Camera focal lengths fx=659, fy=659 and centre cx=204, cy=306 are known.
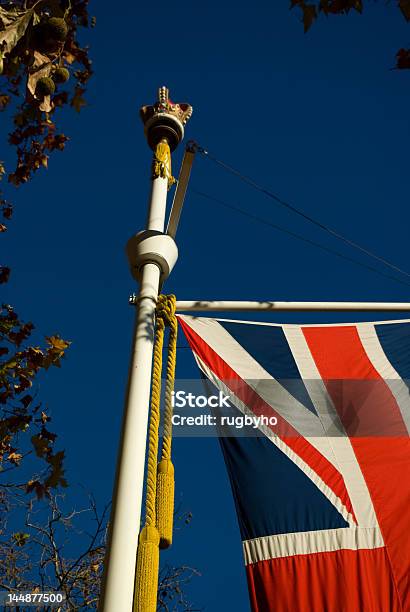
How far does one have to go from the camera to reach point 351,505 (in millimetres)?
3721

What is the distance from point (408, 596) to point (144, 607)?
1382 mm

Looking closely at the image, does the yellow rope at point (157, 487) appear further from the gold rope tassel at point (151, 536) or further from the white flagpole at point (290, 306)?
the white flagpole at point (290, 306)

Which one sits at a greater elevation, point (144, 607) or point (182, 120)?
point (182, 120)

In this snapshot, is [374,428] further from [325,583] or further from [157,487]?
[157,487]

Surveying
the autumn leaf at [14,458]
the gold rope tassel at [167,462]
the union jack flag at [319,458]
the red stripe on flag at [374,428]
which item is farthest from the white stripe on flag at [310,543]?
the autumn leaf at [14,458]

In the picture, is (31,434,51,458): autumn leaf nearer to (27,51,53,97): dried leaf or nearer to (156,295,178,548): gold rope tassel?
(156,295,178,548): gold rope tassel

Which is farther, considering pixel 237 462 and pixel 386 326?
pixel 386 326

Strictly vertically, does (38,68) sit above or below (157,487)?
above

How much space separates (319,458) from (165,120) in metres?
2.82

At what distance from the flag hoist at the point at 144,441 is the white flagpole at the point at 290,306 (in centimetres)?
29

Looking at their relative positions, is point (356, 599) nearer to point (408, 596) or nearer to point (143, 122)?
point (408, 596)

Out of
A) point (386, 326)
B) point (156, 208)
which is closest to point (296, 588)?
point (386, 326)

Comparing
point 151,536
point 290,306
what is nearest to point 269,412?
point 290,306

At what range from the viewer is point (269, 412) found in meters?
4.08
